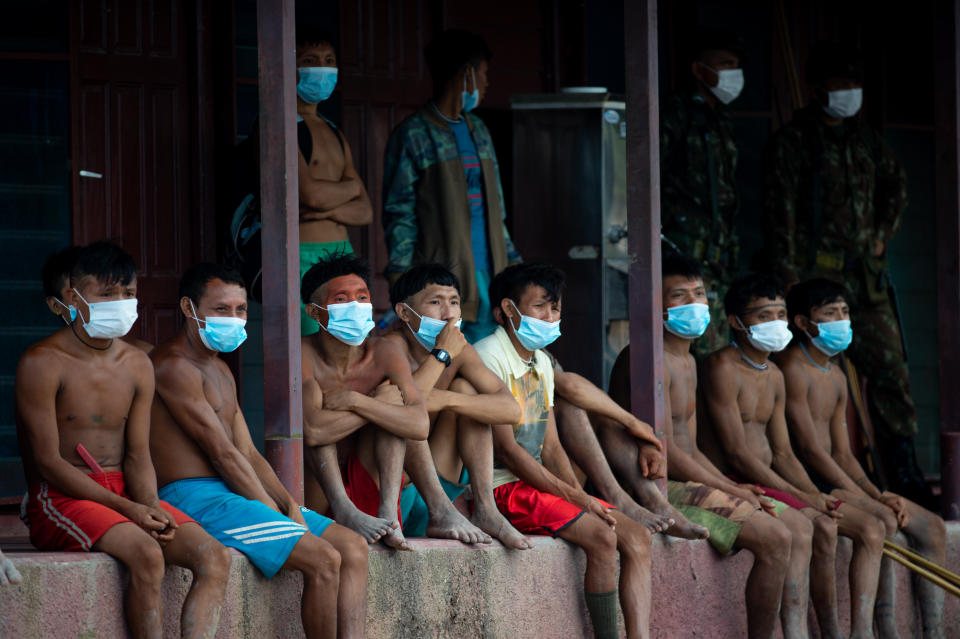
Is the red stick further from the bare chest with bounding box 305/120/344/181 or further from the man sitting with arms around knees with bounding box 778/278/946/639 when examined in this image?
the man sitting with arms around knees with bounding box 778/278/946/639

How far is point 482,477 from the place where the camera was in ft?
20.6

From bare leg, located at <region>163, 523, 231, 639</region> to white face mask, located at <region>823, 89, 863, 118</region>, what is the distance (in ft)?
16.3

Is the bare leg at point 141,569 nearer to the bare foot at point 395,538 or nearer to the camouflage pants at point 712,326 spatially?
the bare foot at point 395,538

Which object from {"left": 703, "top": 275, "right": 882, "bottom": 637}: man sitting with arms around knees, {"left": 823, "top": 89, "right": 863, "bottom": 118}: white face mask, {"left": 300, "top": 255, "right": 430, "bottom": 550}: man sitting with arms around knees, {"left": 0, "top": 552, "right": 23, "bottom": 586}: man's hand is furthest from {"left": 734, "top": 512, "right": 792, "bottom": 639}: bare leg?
{"left": 0, "top": 552, "right": 23, "bottom": 586}: man's hand

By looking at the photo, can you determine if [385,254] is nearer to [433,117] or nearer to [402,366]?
[433,117]

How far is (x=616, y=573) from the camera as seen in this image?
653 centimetres

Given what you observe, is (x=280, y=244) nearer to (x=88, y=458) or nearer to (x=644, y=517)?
(x=88, y=458)

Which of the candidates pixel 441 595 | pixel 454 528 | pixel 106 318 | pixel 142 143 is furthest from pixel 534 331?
pixel 142 143

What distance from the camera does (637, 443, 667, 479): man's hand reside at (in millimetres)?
6891

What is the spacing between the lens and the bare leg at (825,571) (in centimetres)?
727

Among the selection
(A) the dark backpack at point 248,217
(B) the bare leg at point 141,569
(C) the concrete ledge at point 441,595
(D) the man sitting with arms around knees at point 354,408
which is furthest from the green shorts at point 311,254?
(B) the bare leg at point 141,569

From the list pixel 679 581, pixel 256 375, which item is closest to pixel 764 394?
pixel 679 581

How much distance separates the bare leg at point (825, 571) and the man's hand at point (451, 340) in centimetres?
192

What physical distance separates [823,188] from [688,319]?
77.4 inches
